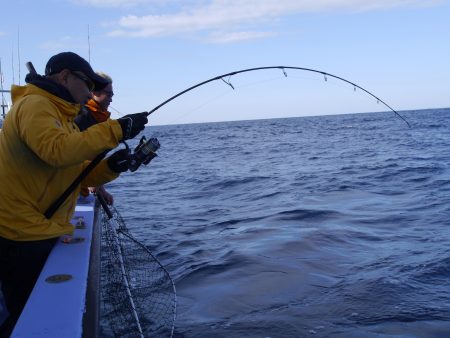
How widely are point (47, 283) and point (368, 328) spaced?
8.68 ft

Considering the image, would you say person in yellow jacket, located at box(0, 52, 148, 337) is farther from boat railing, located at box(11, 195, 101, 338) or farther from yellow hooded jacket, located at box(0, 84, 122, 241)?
boat railing, located at box(11, 195, 101, 338)

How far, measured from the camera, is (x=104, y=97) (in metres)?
4.45

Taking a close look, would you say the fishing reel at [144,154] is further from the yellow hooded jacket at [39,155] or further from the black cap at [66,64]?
the black cap at [66,64]

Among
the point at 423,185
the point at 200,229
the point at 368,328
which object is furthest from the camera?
the point at 423,185

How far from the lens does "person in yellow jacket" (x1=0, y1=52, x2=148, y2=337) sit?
222 centimetres

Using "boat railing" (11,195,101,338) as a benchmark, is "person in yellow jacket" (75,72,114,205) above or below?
above

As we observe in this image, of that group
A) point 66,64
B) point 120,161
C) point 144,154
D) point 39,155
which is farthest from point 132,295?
point 66,64

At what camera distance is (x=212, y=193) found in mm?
11320

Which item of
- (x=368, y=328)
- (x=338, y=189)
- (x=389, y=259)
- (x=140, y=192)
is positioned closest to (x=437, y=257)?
(x=389, y=259)

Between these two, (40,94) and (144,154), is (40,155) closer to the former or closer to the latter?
(40,94)

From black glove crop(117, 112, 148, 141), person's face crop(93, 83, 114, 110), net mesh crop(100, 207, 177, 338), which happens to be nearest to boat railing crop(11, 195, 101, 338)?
net mesh crop(100, 207, 177, 338)

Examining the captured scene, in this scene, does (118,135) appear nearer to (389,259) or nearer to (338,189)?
(389,259)

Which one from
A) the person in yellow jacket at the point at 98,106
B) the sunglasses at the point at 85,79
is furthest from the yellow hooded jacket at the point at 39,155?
the person in yellow jacket at the point at 98,106

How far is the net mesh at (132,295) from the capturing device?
3.31 metres
